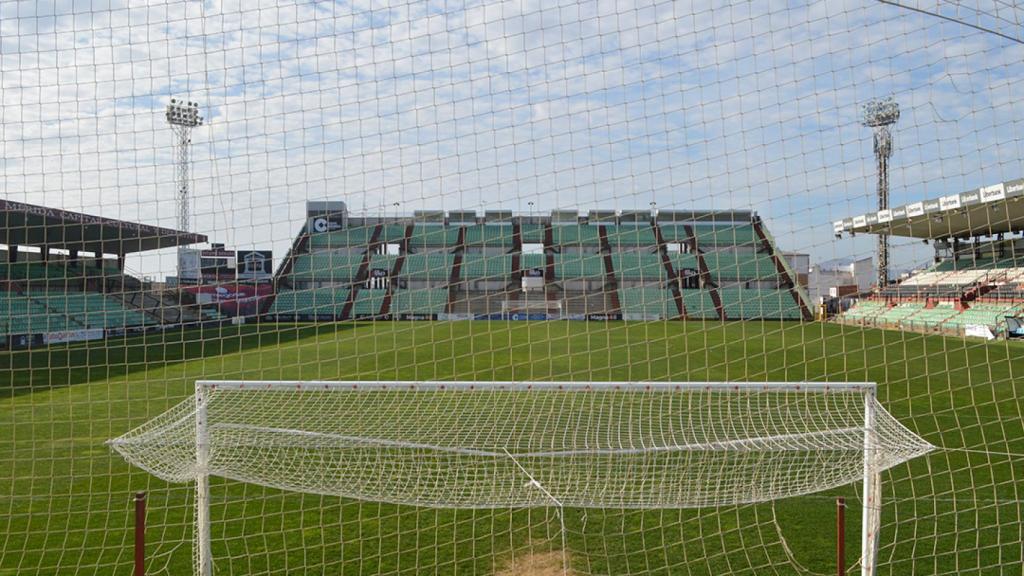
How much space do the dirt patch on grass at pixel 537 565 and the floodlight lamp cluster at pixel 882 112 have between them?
3259 millimetres

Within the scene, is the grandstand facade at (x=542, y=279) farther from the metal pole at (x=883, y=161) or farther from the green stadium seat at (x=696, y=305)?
the metal pole at (x=883, y=161)

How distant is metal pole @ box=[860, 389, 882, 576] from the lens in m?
3.46

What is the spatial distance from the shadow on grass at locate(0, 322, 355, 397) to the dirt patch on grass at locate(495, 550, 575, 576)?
15.7 ft

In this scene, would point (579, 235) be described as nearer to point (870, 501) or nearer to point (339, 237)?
point (870, 501)

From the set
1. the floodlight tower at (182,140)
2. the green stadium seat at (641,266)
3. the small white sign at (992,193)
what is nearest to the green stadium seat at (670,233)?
the small white sign at (992,193)

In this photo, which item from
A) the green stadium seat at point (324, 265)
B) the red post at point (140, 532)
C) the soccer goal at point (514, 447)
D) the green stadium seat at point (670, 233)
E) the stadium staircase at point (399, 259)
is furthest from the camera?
the green stadium seat at point (670, 233)

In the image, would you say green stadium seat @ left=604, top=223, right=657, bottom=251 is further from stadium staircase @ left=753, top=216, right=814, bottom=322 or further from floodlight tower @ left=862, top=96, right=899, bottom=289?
floodlight tower @ left=862, top=96, right=899, bottom=289

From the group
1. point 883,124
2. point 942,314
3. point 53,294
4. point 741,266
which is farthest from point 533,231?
point 942,314

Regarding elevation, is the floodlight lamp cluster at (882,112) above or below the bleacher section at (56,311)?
above

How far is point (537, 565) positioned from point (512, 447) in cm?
153

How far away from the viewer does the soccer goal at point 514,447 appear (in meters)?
3.58

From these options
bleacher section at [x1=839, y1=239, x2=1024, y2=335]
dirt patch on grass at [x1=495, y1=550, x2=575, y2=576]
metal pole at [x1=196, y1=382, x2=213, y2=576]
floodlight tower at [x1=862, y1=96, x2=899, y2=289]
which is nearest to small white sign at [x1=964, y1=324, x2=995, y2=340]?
bleacher section at [x1=839, y1=239, x2=1024, y2=335]

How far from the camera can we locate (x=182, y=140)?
14.7 ft

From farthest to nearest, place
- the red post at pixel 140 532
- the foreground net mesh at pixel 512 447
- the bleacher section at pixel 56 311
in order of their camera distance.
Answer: the bleacher section at pixel 56 311, the foreground net mesh at pixel 512 447, the red post at pixel 140 532
